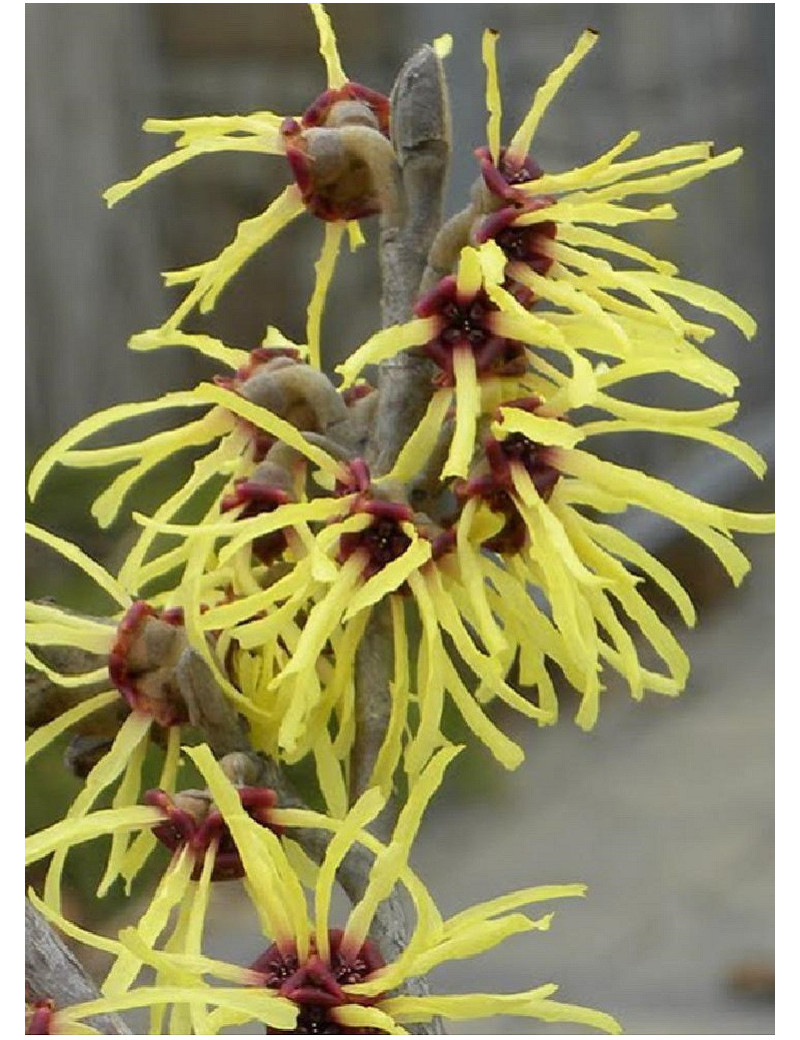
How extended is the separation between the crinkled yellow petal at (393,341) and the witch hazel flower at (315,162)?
0.14 feet

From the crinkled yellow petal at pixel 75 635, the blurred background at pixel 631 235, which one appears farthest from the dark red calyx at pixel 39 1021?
the blurred background at pixel 631 235

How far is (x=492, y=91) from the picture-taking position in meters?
0.41

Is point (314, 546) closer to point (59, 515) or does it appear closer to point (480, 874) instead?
point (59, 515)

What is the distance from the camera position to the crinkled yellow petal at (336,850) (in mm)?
371

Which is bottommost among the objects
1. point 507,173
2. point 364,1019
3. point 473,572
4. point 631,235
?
point 364,1019

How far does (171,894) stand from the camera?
388mm

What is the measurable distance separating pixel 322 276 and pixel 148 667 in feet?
0.39

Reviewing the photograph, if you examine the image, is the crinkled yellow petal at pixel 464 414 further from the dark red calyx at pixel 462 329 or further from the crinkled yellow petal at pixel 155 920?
the crinkled yellow petal at pixel 155 920

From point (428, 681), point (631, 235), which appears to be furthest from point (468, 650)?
point (631, 235)

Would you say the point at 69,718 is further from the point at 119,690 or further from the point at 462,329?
the point at 462,329

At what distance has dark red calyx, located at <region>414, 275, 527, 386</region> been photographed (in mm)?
389

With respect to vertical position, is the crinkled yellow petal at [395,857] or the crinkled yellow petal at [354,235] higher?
the crinkled yellow petal at [354,235]
